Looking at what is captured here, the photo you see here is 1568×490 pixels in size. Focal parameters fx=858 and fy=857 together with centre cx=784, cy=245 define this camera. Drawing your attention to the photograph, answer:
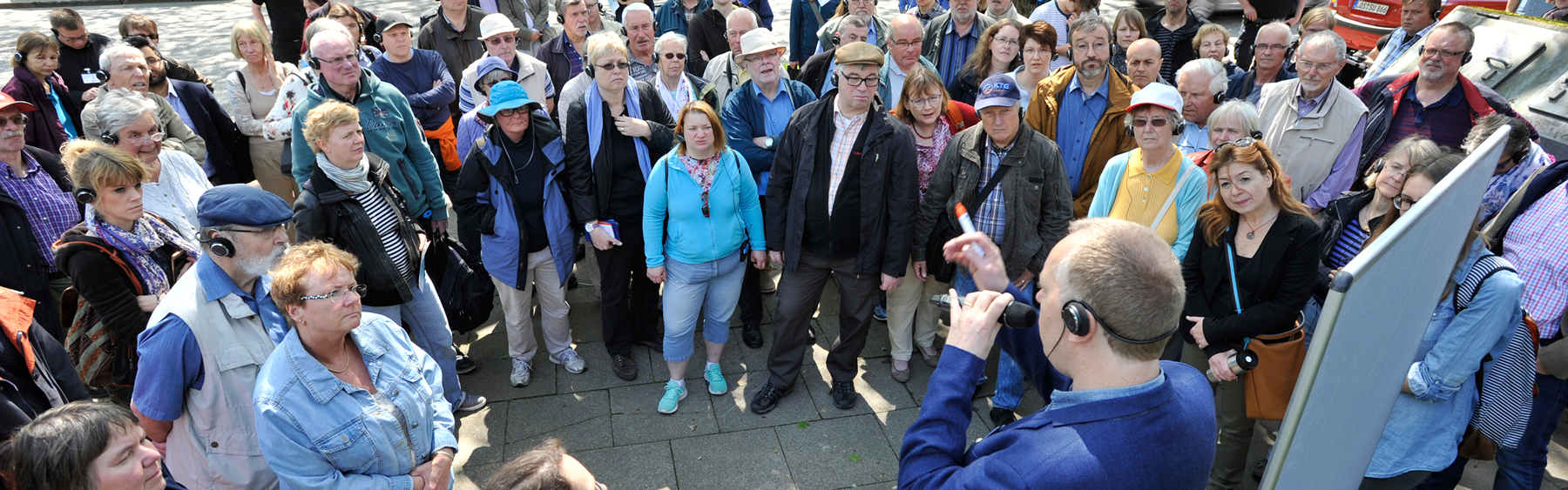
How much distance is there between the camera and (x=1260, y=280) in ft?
12.0

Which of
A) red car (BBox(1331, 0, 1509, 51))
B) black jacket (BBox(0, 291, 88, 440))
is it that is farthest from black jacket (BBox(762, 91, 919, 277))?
red car (BBox(1331, 0, 1509, 51))

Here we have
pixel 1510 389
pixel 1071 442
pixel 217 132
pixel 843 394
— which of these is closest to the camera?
pixel 1071 442

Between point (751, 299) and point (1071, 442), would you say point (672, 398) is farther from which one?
point (1071, 442)

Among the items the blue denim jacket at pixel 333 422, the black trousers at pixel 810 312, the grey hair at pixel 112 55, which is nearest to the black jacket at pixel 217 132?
the grey hair at pixel 112 55

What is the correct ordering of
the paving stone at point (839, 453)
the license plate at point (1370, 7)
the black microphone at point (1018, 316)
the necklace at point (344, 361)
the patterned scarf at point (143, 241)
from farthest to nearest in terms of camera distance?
the license plate at point (1370, 7) → the paving stone at point (839, 453) → the patterned scarf at point (143, 241) → the necklace at point (344, 361) → the black microphone at point (1018, 316)

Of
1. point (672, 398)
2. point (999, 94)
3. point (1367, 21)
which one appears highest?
point (999, 94)

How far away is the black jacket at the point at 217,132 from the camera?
5.80 metres

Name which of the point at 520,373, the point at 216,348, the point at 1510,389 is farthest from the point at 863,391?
the point at 216,348

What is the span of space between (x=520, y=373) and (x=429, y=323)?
0.78 meters

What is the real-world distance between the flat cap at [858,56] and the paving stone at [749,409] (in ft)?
6.20

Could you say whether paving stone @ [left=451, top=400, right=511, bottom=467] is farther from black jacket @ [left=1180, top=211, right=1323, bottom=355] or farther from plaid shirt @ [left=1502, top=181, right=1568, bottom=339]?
plaid shirt @ [left=1502, top=181, right=1568, bottom=339]

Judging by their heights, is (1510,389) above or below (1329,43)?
below

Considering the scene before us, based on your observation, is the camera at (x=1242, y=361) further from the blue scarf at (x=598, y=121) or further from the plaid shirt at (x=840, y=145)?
the blue scarf at (x=598, y=121)

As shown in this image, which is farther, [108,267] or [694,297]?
[694,297]
